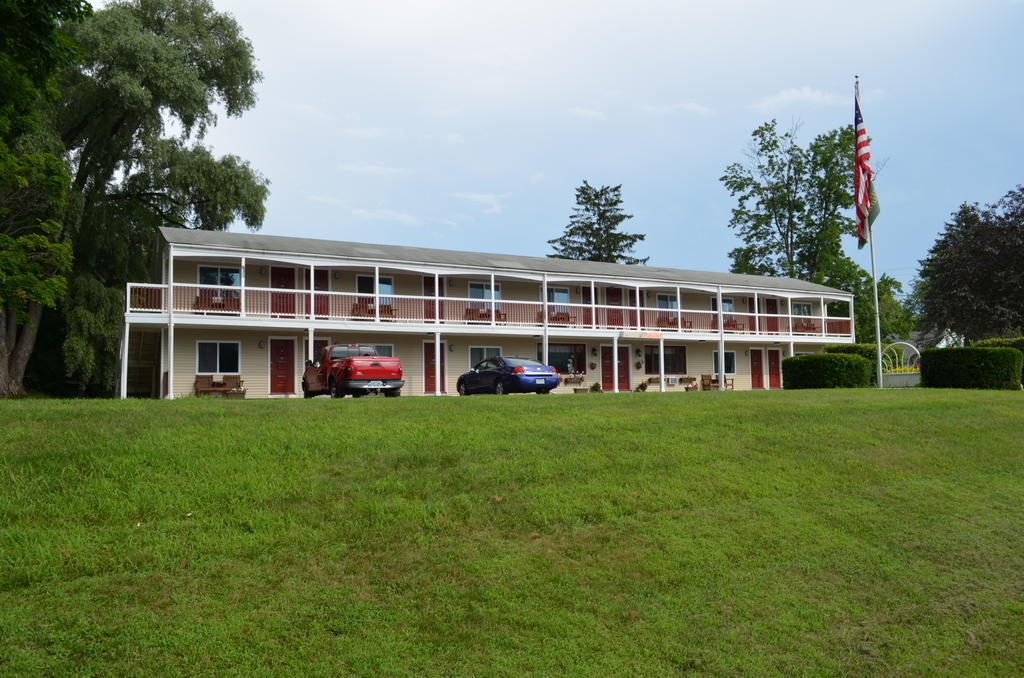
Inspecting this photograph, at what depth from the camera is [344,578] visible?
6.46 metres

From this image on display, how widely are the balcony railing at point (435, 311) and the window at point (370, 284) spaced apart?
99 cm

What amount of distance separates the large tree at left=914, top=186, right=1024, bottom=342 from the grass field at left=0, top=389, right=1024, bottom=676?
4023 cm

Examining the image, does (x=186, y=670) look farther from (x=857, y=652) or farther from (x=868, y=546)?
(x=868, y=546)

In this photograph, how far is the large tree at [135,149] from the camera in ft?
94.9

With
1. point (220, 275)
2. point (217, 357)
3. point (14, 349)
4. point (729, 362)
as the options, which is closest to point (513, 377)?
point (217, 357)

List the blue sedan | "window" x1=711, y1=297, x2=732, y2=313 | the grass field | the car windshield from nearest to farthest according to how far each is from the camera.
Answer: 1. the grass field
2. the blue sedan
3. the car windshield
4. "window" x1=711, y1=297, x2=732, y2=313

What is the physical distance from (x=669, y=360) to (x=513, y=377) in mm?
15730

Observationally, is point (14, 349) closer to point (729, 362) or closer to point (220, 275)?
point (220, 275)

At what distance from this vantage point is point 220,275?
88.0 ft

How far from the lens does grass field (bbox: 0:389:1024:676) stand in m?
5.64

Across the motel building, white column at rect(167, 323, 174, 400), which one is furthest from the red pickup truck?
white column at rect(167, 323, 174, 400)

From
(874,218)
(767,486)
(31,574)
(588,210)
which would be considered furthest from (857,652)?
(588,210)

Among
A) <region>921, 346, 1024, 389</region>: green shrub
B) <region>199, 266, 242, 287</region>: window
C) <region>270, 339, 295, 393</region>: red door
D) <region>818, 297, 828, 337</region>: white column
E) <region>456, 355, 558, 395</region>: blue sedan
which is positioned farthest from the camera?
<region>818, 297, 828, 337</region>: white column

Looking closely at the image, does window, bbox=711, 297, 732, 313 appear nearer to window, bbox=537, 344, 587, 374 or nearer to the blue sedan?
window, bbox=537, 344, 587, 374
